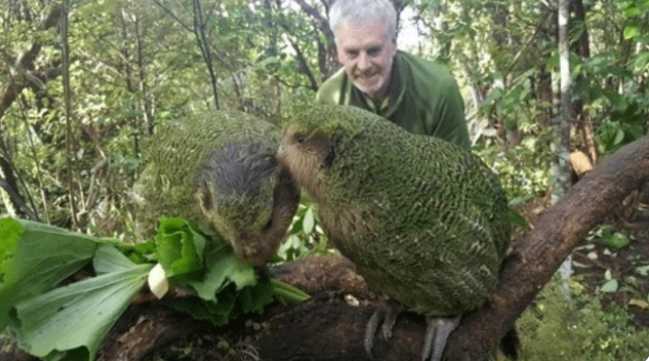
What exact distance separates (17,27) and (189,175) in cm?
268

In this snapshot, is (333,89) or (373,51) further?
(333,89)

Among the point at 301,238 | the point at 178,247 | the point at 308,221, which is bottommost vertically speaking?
the point at 301,238

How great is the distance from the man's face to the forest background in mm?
1213

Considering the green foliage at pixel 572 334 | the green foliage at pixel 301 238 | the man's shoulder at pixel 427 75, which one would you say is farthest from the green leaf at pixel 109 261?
the green foliage at pixel 572 334

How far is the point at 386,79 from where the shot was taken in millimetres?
2193

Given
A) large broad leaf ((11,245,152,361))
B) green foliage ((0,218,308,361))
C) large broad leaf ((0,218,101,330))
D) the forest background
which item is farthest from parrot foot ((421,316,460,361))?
the forest background

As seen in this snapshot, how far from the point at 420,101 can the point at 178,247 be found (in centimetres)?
115

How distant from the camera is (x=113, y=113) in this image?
3867mm

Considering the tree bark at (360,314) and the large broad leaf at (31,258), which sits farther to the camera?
the tree bark at (360,314)

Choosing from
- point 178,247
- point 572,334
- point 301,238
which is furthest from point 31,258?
point 572,334

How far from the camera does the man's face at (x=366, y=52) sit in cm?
206

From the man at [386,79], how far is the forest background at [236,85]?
1.09 meters

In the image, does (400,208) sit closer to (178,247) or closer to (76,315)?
(178,247)

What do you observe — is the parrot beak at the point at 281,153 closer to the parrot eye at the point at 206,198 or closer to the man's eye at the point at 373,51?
the parrot eye at the point at 206,198
